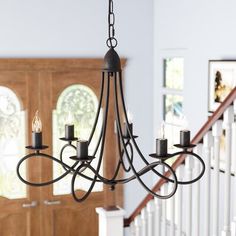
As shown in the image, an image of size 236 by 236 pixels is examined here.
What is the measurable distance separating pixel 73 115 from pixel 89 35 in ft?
2.92

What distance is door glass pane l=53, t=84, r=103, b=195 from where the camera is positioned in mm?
5656

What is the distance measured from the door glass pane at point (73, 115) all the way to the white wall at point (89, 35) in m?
0.41

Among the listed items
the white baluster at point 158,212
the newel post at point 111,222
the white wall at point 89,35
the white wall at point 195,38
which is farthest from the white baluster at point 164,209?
the white wall at point 89,35

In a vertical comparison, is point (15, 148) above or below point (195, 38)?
below

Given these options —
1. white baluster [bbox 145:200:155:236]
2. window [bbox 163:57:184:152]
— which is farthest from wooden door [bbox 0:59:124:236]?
white baluster [bbox 145:200:155:236]

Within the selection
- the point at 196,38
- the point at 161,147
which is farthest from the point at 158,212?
the point at 196,38

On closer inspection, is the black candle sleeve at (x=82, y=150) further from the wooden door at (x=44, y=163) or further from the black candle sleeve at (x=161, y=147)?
the wooden door at (x=44, y=163)

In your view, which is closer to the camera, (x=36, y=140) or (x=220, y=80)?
(x=36, y=140)

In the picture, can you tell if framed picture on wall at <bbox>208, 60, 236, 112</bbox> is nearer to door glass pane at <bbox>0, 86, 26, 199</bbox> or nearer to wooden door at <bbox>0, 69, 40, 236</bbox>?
wooden door at <bbox>0, 69, 40, 236</bbox>

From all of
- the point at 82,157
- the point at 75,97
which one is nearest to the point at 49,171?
the point at 75,97

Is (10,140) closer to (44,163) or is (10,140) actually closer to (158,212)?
(44,163)

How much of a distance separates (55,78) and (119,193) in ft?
4.98

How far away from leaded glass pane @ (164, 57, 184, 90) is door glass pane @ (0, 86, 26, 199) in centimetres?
164

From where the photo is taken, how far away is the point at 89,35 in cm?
568
